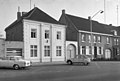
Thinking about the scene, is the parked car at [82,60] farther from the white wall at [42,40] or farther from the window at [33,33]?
the window at [33,33]

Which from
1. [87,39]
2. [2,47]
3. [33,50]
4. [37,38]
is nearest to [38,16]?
[37,38]

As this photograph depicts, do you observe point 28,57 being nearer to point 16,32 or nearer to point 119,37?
point 16,32

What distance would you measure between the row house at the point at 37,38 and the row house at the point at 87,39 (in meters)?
3.37

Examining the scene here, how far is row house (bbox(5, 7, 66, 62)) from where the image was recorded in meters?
28.6

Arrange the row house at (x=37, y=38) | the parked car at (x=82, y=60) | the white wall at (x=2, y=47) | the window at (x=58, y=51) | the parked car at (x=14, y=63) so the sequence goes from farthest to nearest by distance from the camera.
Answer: the window at (x=58, y=51) < the row house at (x=37, y=38) < the white wall at (x=2, y=47) < the parked car at (x=82, y=60) < the parked car at (x=14, y=63)

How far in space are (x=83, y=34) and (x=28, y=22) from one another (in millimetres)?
14897

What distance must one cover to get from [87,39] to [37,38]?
556 inches

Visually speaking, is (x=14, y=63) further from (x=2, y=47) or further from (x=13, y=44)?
(x=13, y=44)

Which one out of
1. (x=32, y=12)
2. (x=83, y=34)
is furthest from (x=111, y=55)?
(x=32, y=12)

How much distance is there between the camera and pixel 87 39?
40.9 m

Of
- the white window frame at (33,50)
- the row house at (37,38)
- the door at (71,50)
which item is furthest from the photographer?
the door at (71,50)

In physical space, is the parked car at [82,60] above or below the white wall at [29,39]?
below

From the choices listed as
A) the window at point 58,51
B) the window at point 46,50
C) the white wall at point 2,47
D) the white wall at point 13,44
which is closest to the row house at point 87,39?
the window at point 58,51

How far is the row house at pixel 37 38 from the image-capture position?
93.9 feet
